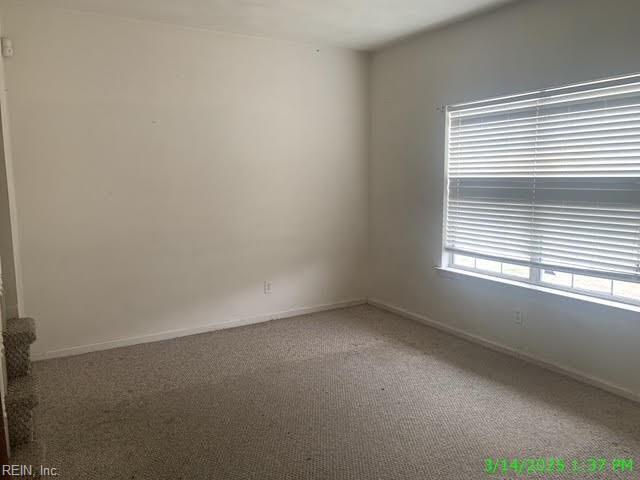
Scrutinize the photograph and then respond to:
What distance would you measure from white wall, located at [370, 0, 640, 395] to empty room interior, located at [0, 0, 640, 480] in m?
0.02

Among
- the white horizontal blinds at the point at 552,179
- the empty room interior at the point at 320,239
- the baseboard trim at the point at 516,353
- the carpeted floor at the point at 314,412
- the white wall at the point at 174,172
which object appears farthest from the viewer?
the white wall at the point at 174,172

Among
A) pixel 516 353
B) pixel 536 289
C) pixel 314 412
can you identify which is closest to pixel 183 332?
pixel 314 412

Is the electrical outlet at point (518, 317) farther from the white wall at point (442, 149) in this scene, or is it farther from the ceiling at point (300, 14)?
A: the ceiling at point (300, 14)

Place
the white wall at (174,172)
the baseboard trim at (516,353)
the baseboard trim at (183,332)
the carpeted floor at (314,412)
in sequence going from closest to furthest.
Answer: the carpeted floor at (314,412), the baseboard trim at (516,353), the white wall at (174,172), the baseboard trim at (183,332)

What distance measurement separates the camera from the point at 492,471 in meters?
2.21

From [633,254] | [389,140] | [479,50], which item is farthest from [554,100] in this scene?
[389,140]

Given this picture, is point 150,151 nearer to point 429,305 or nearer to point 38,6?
point 38,6

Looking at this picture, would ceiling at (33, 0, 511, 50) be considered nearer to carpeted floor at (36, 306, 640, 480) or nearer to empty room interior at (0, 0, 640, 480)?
empty room interior at (0, 0, 640, 480)

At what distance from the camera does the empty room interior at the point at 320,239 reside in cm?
254

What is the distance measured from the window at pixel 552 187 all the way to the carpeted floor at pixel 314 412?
745mm

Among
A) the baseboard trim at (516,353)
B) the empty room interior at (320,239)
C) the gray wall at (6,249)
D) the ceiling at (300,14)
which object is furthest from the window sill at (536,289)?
the gray wall at (6,249)

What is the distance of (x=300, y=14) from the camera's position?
358cm

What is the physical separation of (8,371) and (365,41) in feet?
12.4

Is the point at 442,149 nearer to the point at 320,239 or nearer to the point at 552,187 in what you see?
the point at 552,187
